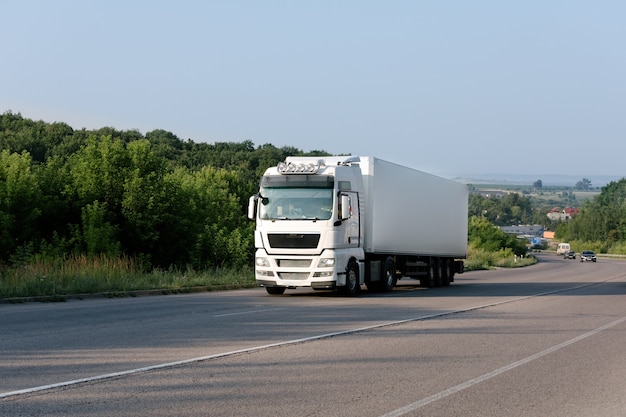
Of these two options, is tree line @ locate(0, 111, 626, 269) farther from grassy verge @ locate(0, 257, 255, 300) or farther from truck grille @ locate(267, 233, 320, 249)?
truck grille @ locate(267, 233, 320, 249)

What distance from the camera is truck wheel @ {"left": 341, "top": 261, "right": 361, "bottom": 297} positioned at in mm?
25172

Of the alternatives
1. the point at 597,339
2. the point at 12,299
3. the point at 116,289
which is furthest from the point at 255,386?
the point at 116,289

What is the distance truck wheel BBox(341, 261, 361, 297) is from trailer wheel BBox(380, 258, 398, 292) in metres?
2.45

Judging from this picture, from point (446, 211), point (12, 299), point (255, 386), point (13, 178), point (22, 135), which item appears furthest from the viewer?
point (22, 135)

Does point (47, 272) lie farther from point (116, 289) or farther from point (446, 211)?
point (446, 211)

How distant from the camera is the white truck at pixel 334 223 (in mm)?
24109

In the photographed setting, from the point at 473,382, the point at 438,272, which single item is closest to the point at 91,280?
the point at 438,272

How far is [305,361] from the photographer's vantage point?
38.4ft

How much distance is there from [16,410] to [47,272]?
1767cm

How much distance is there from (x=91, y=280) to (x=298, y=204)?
6.06 m

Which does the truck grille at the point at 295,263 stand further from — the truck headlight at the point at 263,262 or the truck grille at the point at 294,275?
the truck headlight at the point at 263,262

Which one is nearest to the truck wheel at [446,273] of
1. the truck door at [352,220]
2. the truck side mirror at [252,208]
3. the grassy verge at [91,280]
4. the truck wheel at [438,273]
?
the truck wheel at [438,273]

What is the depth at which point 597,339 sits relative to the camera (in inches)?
619

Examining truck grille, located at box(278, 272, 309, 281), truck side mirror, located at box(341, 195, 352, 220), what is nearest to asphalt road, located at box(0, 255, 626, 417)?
truck grille, located at box(278, 272, 309, 281)
